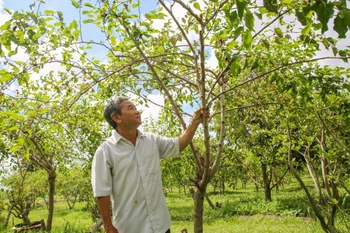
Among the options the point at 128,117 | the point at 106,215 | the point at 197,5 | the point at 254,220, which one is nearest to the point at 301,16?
the point at 197,5

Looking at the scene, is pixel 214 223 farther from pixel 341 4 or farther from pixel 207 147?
pixel 341 4

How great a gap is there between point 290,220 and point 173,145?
368 inches

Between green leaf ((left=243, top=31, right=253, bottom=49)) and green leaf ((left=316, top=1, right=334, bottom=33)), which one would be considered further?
green leaf ((left=243, top=31, right=253, bottom=49))

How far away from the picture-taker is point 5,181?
16.1 metres

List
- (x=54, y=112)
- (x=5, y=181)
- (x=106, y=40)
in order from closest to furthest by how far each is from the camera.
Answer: (x=106, y=40), (x=54, y=112), (x=5, y=181)

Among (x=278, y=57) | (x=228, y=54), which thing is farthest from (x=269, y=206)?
(x=228, y=54)

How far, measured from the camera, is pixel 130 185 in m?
2.45

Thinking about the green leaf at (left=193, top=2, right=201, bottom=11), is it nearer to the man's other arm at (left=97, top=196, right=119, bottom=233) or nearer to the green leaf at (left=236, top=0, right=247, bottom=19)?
the green leaf at (left=236, top=0, right=247, bottom=19)

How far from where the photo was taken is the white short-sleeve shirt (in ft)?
7.91

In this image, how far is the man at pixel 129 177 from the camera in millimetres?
2400

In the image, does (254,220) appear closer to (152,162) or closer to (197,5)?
(152,162)

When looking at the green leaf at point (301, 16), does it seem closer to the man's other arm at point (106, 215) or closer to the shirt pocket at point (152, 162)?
the shirt pocket at point (152, 162)

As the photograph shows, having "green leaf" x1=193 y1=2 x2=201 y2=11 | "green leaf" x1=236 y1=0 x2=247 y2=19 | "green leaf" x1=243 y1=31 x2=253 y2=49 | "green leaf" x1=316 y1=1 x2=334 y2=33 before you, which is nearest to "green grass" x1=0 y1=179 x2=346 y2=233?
"green leaf" x1=193 y1=2 x2=201 y2=11

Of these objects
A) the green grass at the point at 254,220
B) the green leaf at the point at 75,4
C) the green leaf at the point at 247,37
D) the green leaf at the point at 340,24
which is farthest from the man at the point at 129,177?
the green grass at the point at 254,220
